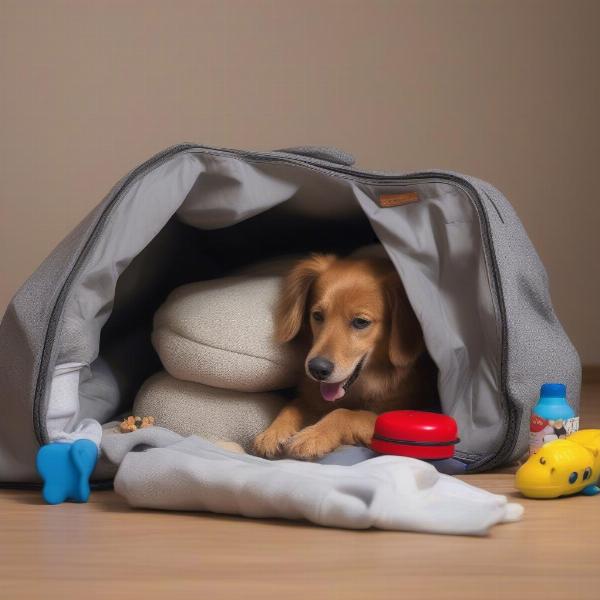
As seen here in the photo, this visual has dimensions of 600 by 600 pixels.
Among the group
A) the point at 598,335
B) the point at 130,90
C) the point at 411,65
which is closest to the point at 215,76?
the point at 130,90

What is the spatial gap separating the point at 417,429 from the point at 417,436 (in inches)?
0.5

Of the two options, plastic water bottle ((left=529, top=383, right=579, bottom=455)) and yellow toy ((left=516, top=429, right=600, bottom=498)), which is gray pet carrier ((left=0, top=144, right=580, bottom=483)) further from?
yellow toy ((left=516, top=429, right=600, bottom=498))

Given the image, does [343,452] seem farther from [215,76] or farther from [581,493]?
[215,76]

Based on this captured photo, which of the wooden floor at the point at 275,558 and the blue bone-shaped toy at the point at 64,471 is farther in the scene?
the blue bone-shaped toy at the point at 64,471

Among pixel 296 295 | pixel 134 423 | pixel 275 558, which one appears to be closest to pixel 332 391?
pixel 296 295

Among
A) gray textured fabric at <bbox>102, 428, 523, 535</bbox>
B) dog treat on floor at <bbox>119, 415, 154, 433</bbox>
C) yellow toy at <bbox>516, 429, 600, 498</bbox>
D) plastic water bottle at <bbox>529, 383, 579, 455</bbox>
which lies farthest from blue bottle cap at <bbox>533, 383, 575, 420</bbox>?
dog treat on floor at <bbox>119, 415, 154, 433</bbox>

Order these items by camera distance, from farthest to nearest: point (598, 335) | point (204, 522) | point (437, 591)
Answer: point (598, 335) → point (204, 522) → point (437, 591)

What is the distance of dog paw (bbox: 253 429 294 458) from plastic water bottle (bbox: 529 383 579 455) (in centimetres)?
51

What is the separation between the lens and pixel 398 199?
243 centimetres

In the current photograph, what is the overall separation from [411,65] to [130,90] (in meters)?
1.07

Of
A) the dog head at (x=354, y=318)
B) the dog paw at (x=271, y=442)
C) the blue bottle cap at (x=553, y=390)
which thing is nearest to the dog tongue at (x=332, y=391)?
the dog head at (x=354, y=318)

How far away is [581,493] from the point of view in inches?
84.8

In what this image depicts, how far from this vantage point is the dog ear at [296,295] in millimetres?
2508

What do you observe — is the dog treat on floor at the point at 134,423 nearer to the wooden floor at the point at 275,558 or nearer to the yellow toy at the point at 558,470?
the wooden floor at the point at 275,558
